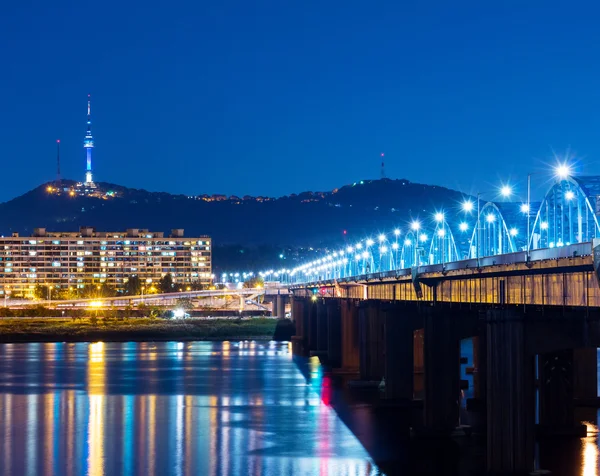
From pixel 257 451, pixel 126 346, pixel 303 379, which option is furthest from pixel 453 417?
pixel 126 346

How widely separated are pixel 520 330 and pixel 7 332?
148 meters

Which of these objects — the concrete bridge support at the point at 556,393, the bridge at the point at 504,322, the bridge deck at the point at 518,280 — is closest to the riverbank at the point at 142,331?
the bridge at the point at 504,322

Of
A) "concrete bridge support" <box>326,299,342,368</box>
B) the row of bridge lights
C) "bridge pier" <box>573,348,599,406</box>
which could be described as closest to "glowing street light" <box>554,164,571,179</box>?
the row of bridge lights

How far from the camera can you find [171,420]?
6869 cm

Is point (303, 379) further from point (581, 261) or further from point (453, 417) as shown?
point (581, 261)

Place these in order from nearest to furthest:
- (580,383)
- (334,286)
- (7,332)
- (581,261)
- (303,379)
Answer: (581,261) < (580,383) < (303,379) < (334,286) < (7,332)

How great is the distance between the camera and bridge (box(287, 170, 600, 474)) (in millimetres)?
41000

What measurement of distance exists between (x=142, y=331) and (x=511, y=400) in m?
145

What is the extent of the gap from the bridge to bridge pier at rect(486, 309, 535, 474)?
1.4 inches

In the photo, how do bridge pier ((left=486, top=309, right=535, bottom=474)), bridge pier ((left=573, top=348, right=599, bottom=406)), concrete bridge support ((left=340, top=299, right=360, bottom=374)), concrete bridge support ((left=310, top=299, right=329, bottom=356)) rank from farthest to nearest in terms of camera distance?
concrete bridge support ((left=310, top=299, right=329, bottom=356)) < concrete bridge support ((left=340, top=299, right=360, bottom=374)) < bridge pier ((left=573, top=348, right=599, bottom=406)) < bridge pier ((left=486, top=309, right=535, bottom=474))

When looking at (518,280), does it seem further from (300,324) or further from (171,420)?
(300,324)

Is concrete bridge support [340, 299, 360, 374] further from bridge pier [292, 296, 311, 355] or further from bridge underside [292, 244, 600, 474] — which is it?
bridge pier [292, 296, 311, 355]

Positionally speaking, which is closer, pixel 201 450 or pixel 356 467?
pixel 356 467

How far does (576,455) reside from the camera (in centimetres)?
5172
